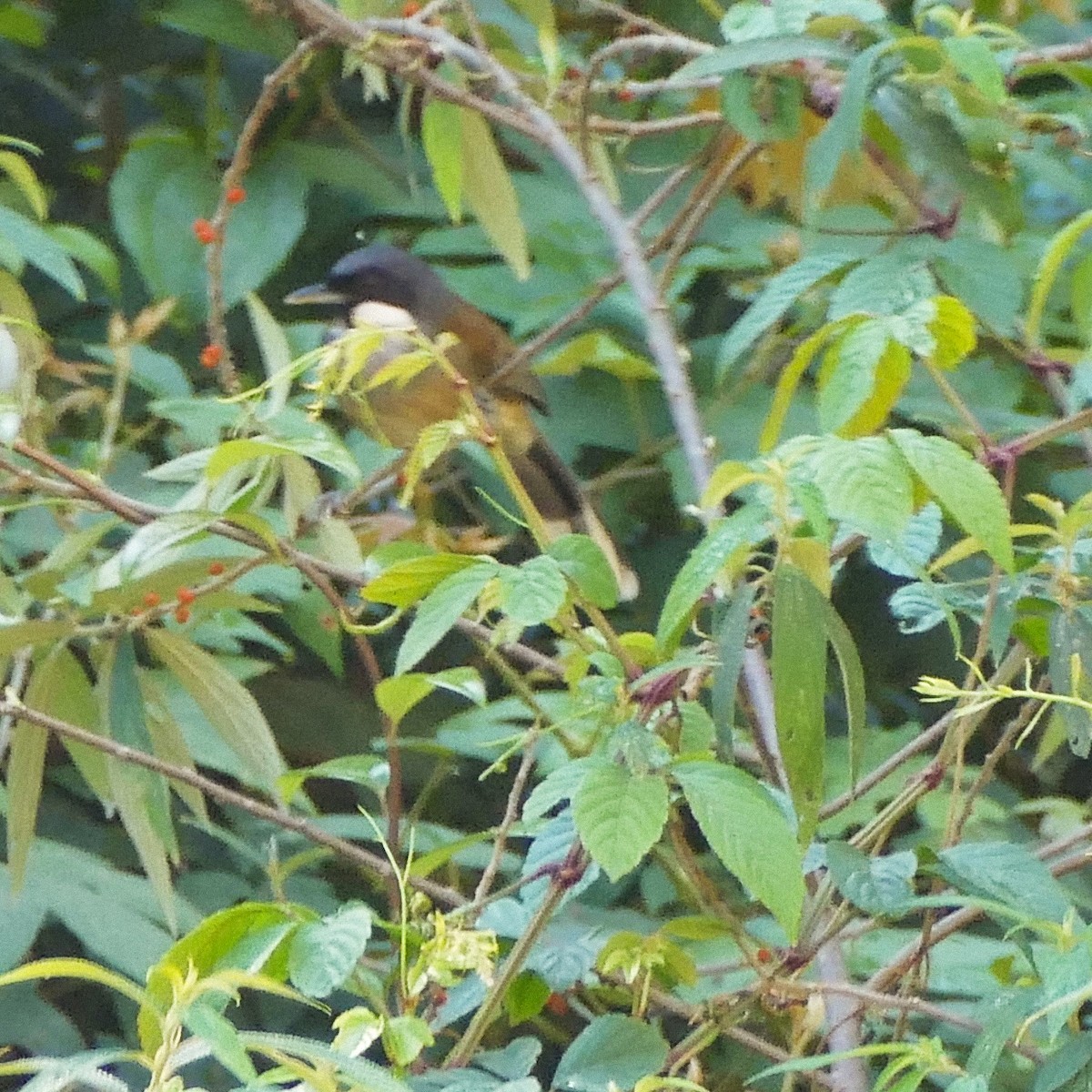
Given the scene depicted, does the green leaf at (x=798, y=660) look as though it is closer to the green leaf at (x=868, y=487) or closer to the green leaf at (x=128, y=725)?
the green leaf at (x=868, y=487)

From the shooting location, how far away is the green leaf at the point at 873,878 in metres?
0.78

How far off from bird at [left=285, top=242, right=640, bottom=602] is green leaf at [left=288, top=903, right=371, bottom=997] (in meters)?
1.34

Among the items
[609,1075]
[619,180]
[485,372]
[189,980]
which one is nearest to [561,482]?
[485,372]

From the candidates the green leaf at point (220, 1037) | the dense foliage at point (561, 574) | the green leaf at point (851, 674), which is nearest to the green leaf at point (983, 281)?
the dense foliage at point (561, 574)

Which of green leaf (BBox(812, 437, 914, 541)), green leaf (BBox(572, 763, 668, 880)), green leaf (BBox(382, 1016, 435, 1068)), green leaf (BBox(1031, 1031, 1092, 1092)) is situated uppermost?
green leaf (BBox(812, 437, 914, 541))

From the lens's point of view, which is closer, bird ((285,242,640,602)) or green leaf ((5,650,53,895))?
green leaf ((5,650,53,895))

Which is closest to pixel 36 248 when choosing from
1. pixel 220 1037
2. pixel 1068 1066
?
pixel 220 1037

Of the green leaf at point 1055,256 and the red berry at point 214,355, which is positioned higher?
the green leaf at point 1055,256

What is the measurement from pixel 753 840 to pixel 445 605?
0.17 meters

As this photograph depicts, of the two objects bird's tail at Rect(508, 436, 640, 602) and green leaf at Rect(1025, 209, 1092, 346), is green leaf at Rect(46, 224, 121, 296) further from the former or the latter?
green leaf at Rect(1025, 209, 1092, 346)

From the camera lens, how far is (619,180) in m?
2.45

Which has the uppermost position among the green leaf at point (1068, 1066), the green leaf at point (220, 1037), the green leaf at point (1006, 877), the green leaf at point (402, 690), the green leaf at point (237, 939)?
the green leaf at point (220, 1037)

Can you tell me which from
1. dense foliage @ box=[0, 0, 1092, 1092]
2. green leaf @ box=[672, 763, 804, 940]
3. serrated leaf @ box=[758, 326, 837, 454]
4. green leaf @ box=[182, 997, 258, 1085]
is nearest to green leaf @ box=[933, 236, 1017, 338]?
dense foliage @ box=[0, 0, 1092, 1092]

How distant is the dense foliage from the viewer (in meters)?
0.74
